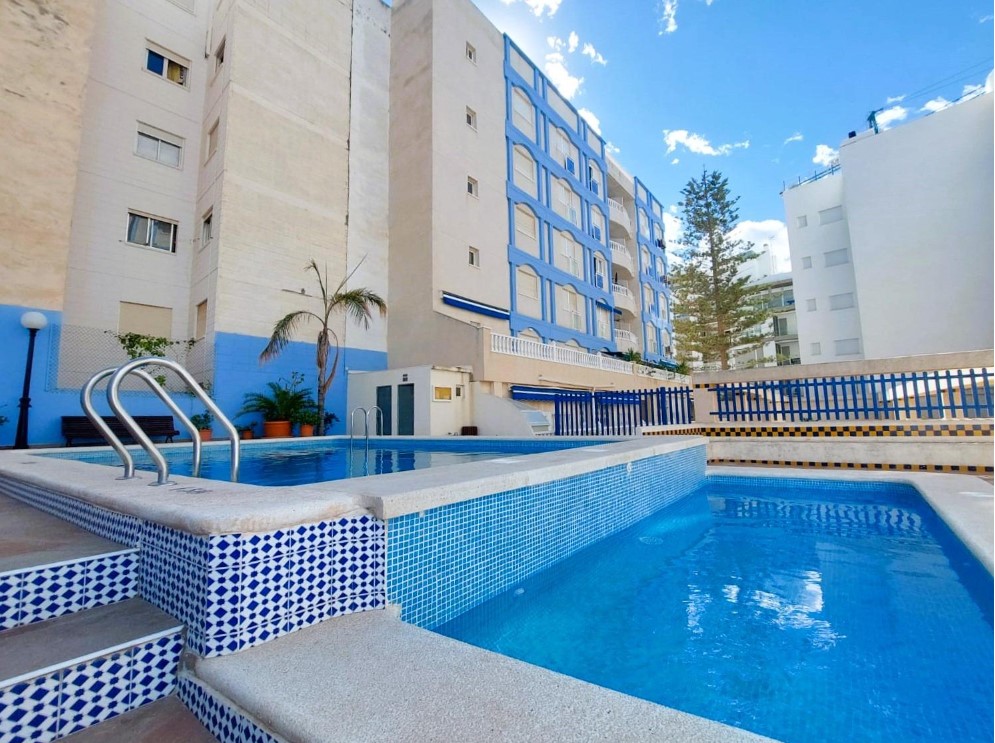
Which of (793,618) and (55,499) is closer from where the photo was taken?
(793,618)

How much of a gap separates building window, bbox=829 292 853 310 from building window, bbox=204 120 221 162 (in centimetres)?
2985

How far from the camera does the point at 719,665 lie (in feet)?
7.12

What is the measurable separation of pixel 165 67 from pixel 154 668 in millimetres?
18160

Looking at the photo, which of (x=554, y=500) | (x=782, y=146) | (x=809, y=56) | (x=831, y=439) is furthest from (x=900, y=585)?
(x=782, y=146)

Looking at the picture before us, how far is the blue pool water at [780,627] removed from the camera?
1854 millimetres

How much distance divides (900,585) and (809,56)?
23433 mm

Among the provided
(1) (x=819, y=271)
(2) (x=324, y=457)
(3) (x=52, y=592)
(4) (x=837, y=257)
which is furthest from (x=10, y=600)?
(4) (x=837, y=257)

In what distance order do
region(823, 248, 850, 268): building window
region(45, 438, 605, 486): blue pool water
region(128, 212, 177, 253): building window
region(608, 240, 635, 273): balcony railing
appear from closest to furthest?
region(45, 438, 605, 486): blue pool water < region(128, 212, 177, 253): building window < region(823, 248, 850, 268): building window < region(608, 240, 635, 273): balcony railing

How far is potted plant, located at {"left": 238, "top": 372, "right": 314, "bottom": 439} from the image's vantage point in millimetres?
12195

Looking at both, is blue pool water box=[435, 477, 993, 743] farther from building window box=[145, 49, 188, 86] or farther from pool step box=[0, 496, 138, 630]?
building window box=[145, 49, 188, 86]

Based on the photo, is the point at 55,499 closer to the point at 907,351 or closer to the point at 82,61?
the point at 82,61

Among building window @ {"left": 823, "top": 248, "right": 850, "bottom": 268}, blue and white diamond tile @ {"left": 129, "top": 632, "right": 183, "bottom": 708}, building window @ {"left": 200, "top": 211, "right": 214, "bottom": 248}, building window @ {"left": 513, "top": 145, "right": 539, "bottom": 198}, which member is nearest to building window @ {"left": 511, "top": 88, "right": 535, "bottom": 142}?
building window @ {"left": 513, "top": 145, "right": 539, "bottom": 198}

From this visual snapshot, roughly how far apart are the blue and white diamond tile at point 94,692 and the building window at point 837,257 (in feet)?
106

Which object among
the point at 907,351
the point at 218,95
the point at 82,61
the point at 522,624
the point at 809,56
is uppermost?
the point at 809,56
